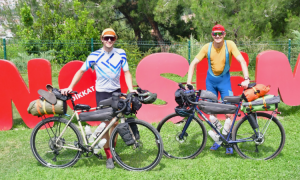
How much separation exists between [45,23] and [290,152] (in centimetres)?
1420

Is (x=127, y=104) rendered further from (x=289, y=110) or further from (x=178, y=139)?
(x=289, y=110)

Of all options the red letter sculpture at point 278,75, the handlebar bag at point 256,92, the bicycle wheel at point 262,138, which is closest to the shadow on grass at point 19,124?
the bicycle wheel at point 262,138

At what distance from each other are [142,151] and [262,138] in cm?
175

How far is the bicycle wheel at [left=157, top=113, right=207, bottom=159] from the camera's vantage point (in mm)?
4324

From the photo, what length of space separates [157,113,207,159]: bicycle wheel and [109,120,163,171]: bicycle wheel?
27 centimetres

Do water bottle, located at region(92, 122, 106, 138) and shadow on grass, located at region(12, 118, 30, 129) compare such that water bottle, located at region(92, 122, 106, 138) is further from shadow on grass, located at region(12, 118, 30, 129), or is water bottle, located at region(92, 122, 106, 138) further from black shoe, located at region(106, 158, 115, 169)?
shadow on grass, located at region(12, 118, 30, 129)

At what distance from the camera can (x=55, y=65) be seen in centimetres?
1271

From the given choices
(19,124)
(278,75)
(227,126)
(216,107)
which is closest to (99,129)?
(216,107)

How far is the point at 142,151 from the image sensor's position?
4141 mm

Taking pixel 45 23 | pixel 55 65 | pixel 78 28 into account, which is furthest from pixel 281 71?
pixel 45 23

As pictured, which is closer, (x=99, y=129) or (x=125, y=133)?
(x=125, y=133)

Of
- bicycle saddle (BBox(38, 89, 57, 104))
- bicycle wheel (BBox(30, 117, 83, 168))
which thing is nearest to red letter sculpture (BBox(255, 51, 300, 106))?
bicycle wheel (BBox(30, 117, 83, 168))

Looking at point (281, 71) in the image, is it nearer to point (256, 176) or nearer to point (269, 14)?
point (256, 176)

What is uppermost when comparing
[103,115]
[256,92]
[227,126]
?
[256,92]
